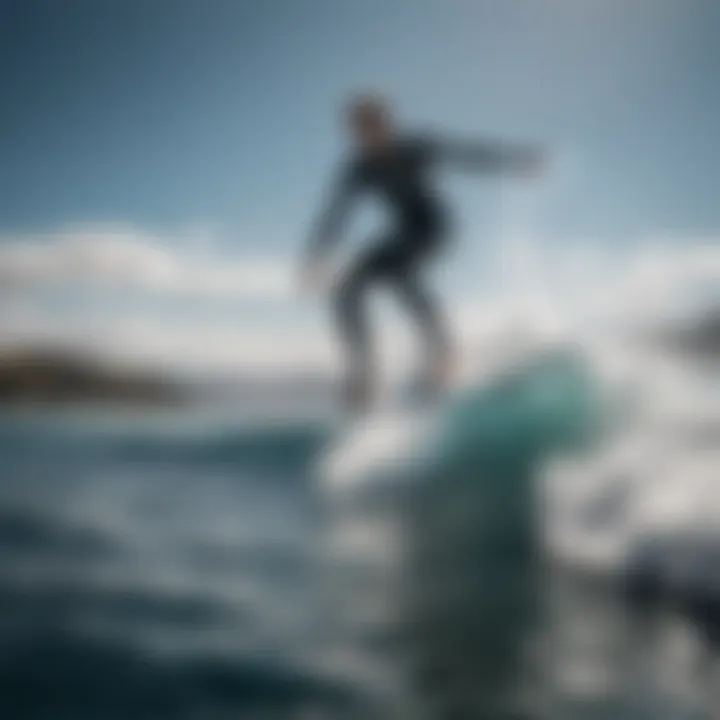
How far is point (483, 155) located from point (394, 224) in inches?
9.6

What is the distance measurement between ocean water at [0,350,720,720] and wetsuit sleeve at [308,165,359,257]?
1.20ft

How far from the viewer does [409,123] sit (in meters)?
1.80

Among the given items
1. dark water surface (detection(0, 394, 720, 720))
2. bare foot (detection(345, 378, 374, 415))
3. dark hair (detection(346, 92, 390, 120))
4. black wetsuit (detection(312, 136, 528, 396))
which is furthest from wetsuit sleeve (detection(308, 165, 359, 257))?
dark water surface (detection(0, 394, 720, 720))

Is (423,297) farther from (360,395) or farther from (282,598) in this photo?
(282,598)

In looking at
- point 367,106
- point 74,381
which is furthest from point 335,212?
point 74,381

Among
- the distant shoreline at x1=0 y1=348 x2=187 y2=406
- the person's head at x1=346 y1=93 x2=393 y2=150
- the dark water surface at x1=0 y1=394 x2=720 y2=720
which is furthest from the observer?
the distant shoreline at x1=0 y1=348 x2=187 y2=406

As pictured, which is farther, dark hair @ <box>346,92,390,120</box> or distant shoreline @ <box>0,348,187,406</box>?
distant shoreline @ <box>0,348,187,406</box>

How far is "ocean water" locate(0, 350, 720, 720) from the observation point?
1.64m

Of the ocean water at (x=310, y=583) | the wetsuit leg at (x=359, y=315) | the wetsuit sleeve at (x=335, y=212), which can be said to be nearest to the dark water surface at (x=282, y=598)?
the ocean water at (x=310, y=583)

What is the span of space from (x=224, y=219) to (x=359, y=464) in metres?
0.61

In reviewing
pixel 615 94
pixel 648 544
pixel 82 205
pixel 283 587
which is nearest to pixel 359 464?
pixel 283 587

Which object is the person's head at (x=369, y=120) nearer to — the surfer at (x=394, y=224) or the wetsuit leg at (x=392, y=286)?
the surfer at (x=394, y=224)

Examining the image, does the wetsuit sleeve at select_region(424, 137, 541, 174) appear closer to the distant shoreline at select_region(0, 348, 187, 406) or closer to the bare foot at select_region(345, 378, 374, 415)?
the bare foot at select_region(345, 378, 374, 415)

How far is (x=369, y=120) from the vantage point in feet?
5.82
